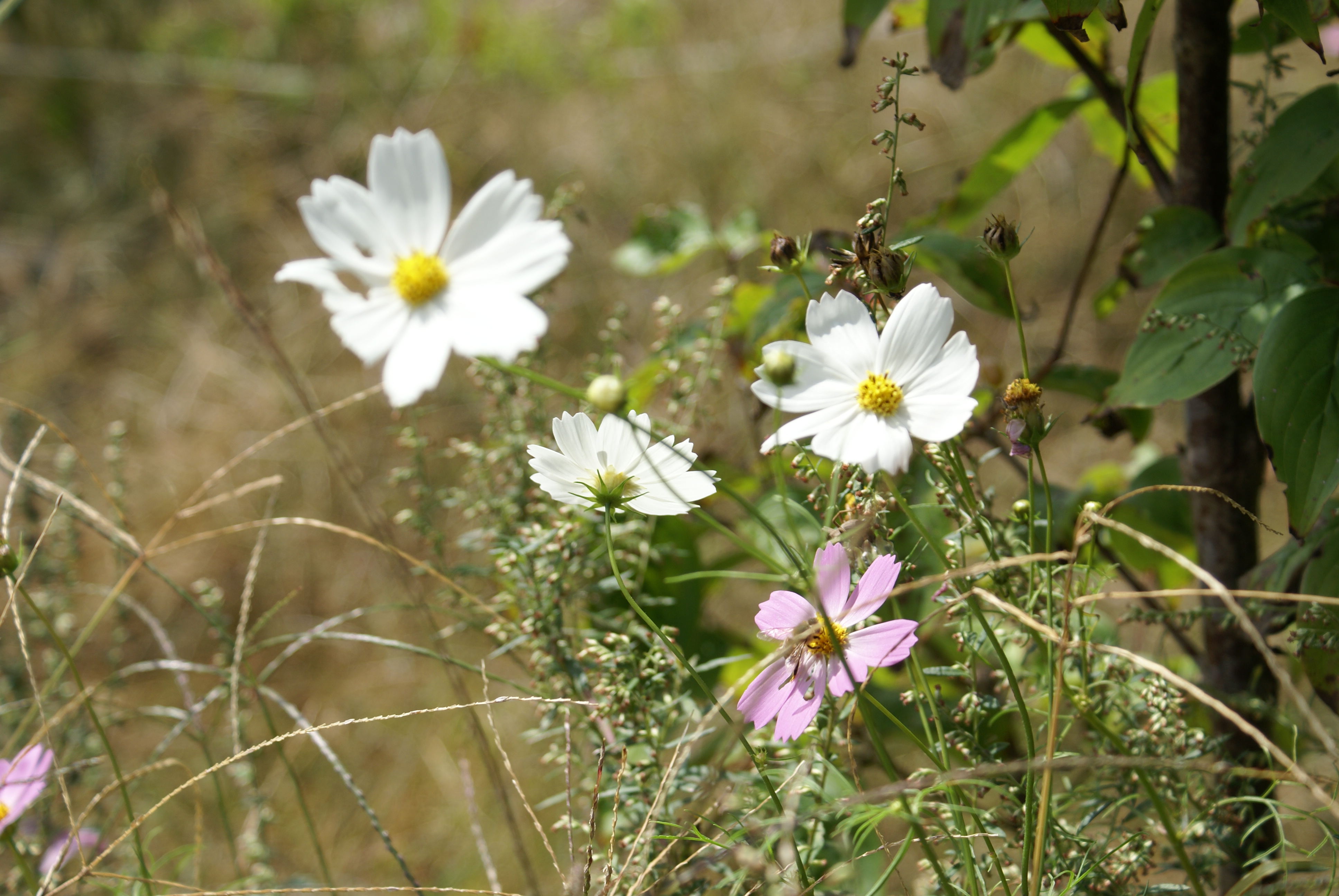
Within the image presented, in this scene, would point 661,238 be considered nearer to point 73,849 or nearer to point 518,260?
point 518,260

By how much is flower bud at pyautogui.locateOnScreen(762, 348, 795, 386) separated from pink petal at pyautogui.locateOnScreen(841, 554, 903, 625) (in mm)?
110

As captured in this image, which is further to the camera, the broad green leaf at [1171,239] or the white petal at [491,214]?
the broad green leaf at [1171,239]

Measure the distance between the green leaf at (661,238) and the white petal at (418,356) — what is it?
444 millimetres

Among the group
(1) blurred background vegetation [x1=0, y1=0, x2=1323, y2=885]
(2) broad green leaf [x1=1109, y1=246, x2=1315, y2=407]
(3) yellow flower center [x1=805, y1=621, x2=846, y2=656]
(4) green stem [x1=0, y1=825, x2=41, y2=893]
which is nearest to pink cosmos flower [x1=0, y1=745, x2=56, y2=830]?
(4) green stem [x1=0, y1=825, x2=41, y2=893]

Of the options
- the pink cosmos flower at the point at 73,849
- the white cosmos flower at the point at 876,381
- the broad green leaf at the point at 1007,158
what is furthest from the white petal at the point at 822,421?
the pink cosmos flower at the point at 73,849

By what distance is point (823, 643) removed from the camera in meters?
0.42

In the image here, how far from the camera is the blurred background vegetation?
4.33 feet

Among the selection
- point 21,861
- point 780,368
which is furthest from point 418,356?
point 21,861

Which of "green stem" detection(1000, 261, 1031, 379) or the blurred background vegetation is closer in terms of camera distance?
"green stem" detection(1000, 261, 1031, 379)

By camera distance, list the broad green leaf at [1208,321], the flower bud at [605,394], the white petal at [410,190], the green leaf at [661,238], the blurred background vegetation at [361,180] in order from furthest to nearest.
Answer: the blurred background vegetation at [361,180] < the green leaf at [661,238] < the broad green leaf at [1208,321] < the white petal at [410,190] < the flower bud at [605,394]

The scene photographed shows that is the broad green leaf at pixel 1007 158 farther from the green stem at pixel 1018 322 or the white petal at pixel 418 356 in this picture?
the white petal at pixel 418 356

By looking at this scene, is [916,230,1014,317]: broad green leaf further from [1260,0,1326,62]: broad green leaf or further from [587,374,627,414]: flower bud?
[587,374,627,414]: flower bud

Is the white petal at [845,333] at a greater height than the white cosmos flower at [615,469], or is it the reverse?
the white petal at [845,333]

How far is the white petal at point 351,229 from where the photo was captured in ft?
1.30
